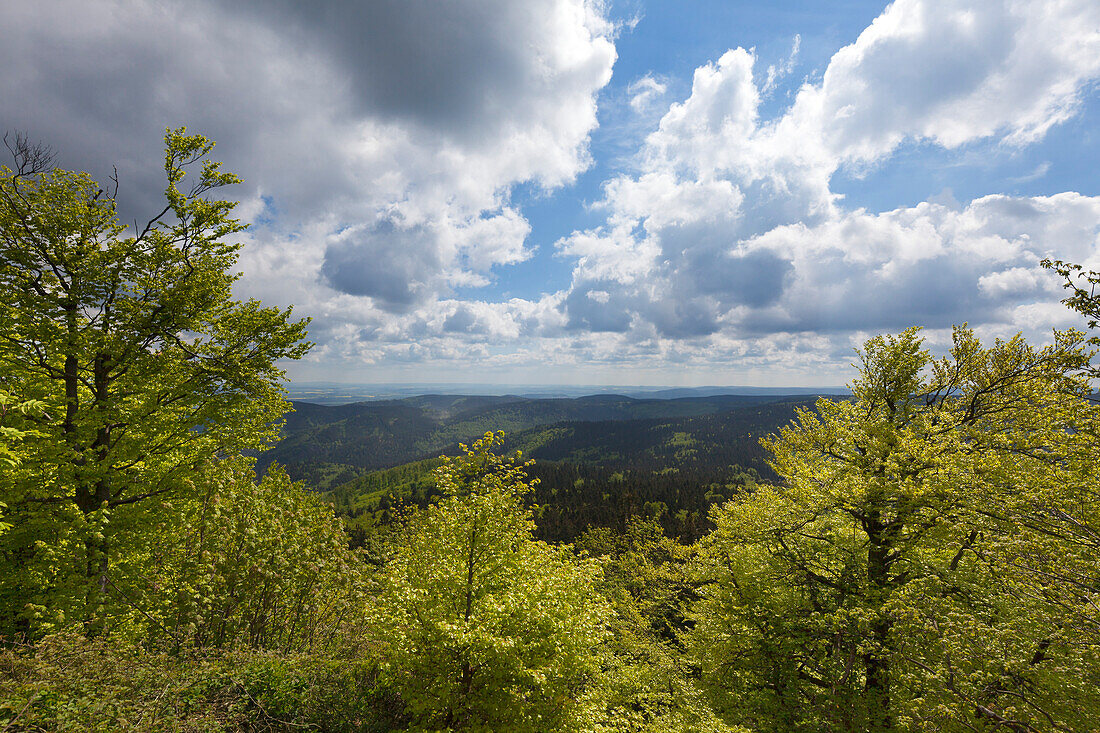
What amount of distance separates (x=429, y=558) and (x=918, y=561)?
650 inches

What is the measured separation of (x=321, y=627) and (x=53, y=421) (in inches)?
451

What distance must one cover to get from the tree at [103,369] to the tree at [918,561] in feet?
72.8

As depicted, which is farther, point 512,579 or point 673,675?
point 673,675

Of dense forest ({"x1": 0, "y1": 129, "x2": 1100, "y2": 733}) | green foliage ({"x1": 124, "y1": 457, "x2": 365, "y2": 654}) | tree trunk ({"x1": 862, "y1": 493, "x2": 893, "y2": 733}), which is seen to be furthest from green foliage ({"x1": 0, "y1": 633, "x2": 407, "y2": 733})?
tree trunk ({"x1": 862, "y1": 493, "x2": 893, "y2": 733})

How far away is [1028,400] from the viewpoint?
580 inches

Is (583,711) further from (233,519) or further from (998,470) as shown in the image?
(998,470)

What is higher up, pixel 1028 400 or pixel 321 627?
pixel 1028 400

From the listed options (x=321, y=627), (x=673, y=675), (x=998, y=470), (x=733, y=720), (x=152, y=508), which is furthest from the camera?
(x=673, y=675)

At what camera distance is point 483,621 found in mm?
9656

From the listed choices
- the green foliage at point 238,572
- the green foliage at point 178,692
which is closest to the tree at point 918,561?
the green foliage at point 178,692

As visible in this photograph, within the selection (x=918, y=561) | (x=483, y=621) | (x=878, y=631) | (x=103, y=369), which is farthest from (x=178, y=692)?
(x=918, y=561)

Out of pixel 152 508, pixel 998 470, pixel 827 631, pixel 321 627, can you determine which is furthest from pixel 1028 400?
pixel 152 508

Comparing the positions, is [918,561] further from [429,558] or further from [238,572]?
[238,572]

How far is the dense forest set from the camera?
8.74m
